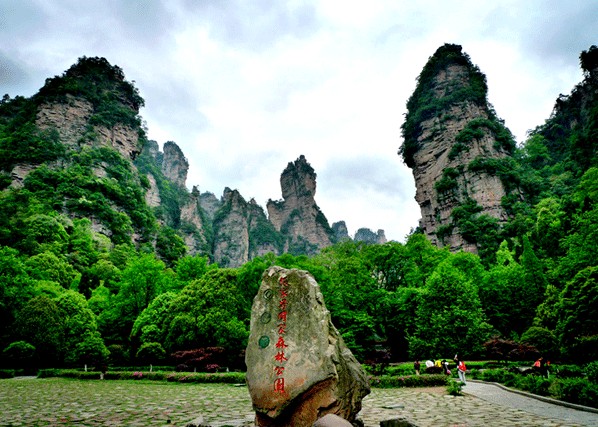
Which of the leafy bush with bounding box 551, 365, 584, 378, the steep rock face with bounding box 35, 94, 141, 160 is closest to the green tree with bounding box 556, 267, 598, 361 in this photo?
the leafy bush with bounding box 551, 365, 584, 378

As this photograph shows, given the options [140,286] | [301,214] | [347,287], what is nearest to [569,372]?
[347,287]

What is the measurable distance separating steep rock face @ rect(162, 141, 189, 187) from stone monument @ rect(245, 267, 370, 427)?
293 feet

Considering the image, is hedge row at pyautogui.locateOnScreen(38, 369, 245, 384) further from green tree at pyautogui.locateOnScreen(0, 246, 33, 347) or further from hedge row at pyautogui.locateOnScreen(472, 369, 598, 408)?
hedge row at pyautogui.locateOnScreen(472, 369, 598, 408)

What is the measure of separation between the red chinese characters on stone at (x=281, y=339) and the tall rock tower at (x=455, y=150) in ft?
136

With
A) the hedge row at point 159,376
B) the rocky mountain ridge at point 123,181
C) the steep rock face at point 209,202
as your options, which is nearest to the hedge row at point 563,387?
the hedge row at point 159,376

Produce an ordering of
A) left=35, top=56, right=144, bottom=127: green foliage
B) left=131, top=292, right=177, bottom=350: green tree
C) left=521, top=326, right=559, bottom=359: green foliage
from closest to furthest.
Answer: left=521, top=326, right=559, bottom=359: green foliage, left=131, top=292, right=177, bottom=350: green tree, left=35, top=56, right=144, bottom=127: green foliage

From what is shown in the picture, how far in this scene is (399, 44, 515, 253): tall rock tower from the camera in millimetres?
43656

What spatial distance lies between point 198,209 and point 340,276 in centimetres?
6187

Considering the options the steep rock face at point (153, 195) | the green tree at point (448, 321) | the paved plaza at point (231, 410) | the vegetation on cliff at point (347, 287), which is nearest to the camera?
the paved plaza at point (231, 410)

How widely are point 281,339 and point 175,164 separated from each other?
93.6 meters

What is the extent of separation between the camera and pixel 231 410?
735 centimetres

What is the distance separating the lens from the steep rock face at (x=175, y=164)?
9038cm

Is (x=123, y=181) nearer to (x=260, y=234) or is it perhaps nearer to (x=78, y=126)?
(x=78, y=126)

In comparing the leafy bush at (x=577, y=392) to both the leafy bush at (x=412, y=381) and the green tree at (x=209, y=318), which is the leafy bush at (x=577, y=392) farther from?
the green tree at (x=209, y=318)
